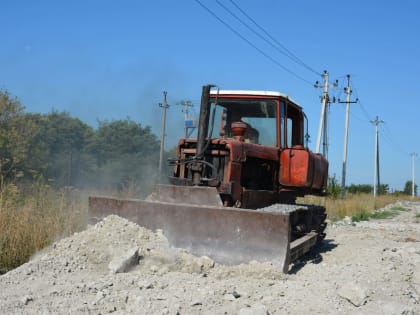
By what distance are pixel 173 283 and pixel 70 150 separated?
56.0 ft

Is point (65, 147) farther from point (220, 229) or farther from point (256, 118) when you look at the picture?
point (220, 229)

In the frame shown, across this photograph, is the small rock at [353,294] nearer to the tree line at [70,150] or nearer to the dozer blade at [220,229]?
the dozer blade at [220,229]

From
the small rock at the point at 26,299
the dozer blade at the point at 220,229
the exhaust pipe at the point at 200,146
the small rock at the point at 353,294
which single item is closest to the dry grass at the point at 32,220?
the dozer blade at the point at 220,229

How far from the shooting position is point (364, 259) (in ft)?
23.2

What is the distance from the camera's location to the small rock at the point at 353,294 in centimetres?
475

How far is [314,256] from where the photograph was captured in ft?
24.5

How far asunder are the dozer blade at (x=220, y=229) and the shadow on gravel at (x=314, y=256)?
1.74ft

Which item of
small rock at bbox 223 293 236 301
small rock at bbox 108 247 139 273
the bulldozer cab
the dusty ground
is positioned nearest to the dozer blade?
the dusty ground

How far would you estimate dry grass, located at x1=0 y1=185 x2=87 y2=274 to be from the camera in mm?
6309

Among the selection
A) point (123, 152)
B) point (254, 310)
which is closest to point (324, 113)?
point (123, 152)

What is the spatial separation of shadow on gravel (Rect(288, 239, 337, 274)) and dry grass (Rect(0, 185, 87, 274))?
313 cm

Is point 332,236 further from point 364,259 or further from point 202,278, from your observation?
point 202,278

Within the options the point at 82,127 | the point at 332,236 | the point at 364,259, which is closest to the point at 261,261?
the point at 364,259

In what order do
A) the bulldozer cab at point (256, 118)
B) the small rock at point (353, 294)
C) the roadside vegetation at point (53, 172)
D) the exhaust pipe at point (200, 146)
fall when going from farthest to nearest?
the bulldozer cab at point (256, 118) < the exhaust pipe at point (200, 146) < the roadside vegetation at point (53, 172) < the small rock at point (353, 294)
